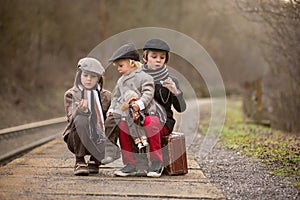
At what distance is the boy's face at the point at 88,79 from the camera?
485 cm

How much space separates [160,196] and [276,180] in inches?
50.5

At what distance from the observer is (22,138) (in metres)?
9.48

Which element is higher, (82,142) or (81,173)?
(82,142)

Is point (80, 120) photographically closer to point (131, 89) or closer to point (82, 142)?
point (82, 142)

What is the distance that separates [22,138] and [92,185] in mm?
5636

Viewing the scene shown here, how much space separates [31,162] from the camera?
5.64 metres

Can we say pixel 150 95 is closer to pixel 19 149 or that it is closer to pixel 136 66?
pixel 136 66

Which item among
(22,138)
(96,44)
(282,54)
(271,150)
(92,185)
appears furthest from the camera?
(96,44)

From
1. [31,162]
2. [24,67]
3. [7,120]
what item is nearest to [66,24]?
[24,67]

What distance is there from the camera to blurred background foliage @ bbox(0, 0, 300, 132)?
28.7 feet

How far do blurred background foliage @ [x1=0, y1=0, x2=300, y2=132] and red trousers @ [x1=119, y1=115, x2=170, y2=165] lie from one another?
2812mm

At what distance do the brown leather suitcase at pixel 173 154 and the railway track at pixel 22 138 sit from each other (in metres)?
3.49

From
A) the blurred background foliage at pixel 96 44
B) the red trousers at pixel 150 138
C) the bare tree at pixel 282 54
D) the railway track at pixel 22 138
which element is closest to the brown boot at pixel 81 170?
the red trousers at pixel 150 138

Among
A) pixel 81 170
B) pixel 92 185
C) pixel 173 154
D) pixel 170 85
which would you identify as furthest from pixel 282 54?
pixel 92 185
